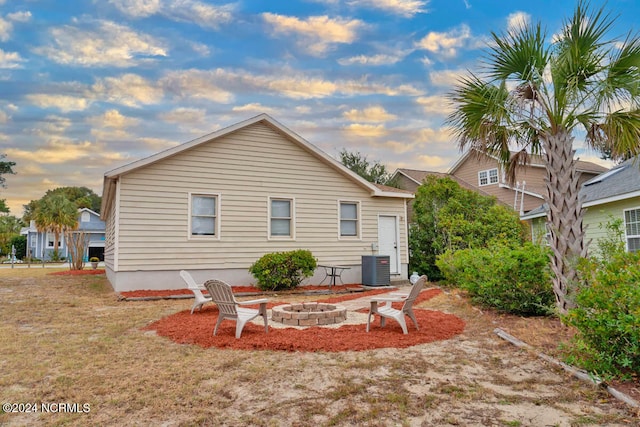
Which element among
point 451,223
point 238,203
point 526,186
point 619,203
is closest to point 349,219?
point 451,223

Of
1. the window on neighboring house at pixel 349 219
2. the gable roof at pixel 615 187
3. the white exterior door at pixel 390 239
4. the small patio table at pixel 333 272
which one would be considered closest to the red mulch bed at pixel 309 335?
the small patio table at pixel 333 272

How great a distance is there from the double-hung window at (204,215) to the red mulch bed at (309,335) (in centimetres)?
490

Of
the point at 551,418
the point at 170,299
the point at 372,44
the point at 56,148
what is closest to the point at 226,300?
the point at 551,418

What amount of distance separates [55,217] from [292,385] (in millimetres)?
39957

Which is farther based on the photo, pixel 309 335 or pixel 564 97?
pixel 564 97

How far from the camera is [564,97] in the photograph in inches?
240

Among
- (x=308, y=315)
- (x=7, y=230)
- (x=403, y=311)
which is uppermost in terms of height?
(x=7, y=230)

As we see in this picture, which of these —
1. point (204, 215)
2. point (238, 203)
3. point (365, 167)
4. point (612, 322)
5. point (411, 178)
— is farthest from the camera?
point (365, 167)

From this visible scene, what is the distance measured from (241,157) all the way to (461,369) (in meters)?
9.87

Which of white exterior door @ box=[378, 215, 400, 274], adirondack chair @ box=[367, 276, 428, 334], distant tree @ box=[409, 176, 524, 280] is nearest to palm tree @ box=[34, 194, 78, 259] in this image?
white exterior door @ box=[378, 215, 400, 274]

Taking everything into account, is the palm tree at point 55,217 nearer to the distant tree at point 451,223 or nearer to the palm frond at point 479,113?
the distant tree at point 451,223

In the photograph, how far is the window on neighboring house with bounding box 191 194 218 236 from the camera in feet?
39.1

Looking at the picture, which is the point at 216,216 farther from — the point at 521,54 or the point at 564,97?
the point at 564,97

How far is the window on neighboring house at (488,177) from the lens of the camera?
23967mm
